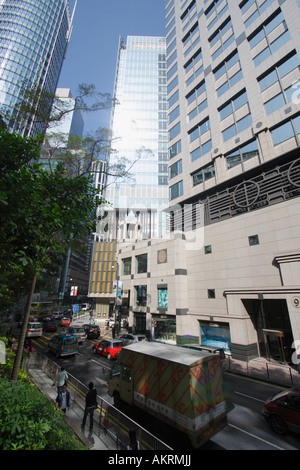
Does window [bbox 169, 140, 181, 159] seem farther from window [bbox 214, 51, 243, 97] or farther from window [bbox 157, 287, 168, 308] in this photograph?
window [bbox 157, 287, 168, 308]

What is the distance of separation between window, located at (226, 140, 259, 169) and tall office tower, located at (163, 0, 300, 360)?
12 cm

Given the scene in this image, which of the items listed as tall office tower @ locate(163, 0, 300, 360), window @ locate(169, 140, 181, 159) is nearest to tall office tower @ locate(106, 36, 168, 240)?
window @ locate(169, 140, 181, 159)

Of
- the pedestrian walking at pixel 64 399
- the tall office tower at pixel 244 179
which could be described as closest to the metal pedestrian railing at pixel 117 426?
the pedestrian walking at pixel 64 399

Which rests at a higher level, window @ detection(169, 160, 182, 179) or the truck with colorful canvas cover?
window @ detection(169, 160, 182, 179)

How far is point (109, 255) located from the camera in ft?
203

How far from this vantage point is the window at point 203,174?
24516 millimetres

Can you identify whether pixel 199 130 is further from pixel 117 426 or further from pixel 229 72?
pixel 117 426

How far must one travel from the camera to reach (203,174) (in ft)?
83.9

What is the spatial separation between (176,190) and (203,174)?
4.85 m

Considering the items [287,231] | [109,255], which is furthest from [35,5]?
[287,231]

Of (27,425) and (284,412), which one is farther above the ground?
(27,425)

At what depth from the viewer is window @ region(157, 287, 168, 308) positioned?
25581mm

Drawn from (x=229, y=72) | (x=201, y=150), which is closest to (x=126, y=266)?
(x=201, y=150)

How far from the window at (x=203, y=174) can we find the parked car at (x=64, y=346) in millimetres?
22072
